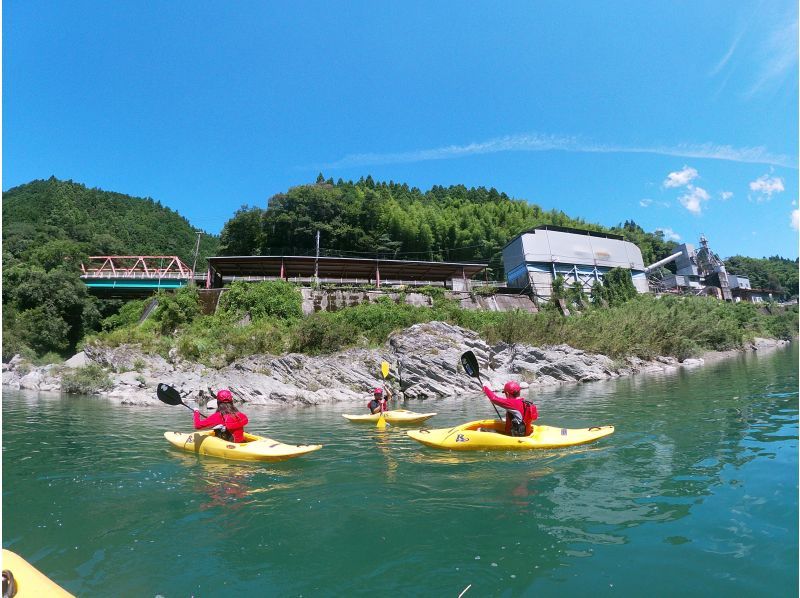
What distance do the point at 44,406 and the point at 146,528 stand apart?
44.9 ft

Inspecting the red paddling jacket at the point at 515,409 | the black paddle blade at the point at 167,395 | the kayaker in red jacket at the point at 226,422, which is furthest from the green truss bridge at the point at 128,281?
the red paddling jacket at the point at 515,409

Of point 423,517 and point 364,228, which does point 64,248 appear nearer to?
point 364,228

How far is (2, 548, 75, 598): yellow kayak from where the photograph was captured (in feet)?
11.2

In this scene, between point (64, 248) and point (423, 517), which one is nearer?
point (423, 517)

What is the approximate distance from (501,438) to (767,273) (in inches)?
3237

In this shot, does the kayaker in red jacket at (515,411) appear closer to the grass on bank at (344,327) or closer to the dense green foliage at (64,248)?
the grass on bank at (344,327)

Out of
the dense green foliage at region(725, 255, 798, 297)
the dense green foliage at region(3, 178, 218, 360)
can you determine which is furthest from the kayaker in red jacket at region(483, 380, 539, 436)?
the dense green foliage at region(725, 255, 798, 297)

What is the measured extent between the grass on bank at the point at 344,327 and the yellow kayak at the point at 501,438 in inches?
536

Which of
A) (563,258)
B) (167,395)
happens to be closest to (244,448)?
(167,395)

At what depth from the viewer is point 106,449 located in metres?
9.38

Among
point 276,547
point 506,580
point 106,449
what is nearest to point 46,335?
point 106,449

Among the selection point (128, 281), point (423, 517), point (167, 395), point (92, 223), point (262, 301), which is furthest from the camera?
point (92, 223)

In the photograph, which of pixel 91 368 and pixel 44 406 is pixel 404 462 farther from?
pixel 91 368

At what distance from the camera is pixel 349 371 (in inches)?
797
